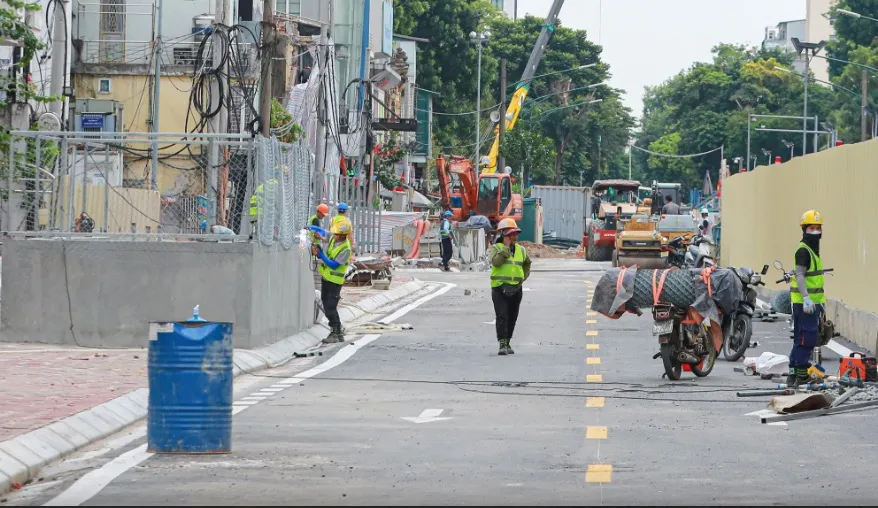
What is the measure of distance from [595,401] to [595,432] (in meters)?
2.43

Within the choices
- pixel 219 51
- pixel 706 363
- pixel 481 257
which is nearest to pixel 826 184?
pixel 706 363

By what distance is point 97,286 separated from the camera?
20.2 metres

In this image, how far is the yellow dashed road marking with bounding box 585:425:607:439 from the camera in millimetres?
12602

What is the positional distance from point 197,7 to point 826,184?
29347 mm

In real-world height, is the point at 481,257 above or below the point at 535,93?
below

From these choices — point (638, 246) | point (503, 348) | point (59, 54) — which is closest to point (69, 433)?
point (503, 348)

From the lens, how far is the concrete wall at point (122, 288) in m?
19.9

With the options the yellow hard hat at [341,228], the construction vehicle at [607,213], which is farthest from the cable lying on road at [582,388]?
the construction vehicle at [607,213]

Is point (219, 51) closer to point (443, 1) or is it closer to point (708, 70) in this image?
point (443, 1)

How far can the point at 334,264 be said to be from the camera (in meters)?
22.2

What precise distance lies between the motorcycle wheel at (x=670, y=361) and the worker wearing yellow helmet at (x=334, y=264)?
20.2 ft

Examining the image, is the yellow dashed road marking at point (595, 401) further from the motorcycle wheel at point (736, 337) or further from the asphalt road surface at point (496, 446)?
the motorcycle wheel at point (736, 337)

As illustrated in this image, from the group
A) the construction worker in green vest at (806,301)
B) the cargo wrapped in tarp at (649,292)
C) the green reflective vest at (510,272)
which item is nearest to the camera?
the construction worker in green vest at (806,301)

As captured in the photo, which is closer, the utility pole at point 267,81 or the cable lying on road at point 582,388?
the cable lying on road at point 582,388
